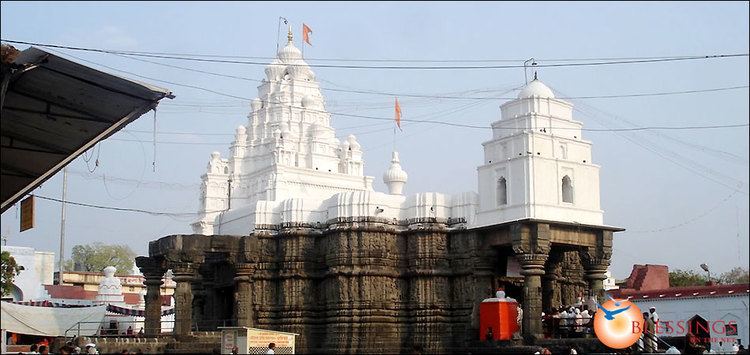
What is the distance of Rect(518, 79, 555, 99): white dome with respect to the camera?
28406 millimetres

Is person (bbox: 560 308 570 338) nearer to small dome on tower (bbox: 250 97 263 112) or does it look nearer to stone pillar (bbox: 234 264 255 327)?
stone pillar (bbox: 234 264 255 327)

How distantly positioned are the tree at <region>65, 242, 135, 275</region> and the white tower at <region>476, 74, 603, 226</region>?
64417 mm

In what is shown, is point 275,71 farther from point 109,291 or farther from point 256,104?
point 109,291

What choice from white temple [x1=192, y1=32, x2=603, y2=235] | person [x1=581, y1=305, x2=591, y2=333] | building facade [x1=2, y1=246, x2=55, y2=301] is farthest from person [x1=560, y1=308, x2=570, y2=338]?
building facade [x1=2, y1=246, x2=55, y2=301]

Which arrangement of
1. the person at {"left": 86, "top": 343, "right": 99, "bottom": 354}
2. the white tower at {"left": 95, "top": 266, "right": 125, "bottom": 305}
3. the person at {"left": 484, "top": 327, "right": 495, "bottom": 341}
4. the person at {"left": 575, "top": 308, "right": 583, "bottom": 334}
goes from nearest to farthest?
the person at {"left": 86, "top": 343, "right": 99, "bottom": 354} → the person at {"left": 575, "top": 308, "right": 583, "bottom": 334} → the person at {"left": 484, "top": 327, "right": 495, "bottom": 341} → the white tower at {"left": 95, "top": 266, "right": 125, "bottom": 305}

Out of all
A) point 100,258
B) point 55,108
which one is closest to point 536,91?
point 55,108

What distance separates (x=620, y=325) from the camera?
57.1 feet

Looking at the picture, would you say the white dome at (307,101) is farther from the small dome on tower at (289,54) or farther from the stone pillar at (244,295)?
the stone pillar at (244,295)

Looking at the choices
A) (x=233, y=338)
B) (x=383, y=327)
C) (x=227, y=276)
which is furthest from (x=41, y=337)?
(x=233, y=338)

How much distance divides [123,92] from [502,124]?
20.3 metres

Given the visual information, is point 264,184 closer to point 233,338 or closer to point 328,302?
point 328,302

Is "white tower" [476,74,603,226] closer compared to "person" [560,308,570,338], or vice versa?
"person" [560,308,570,338]

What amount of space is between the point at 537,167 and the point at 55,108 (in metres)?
19.0

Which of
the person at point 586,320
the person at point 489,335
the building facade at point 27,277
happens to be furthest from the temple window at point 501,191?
the building facade at point 27,277
